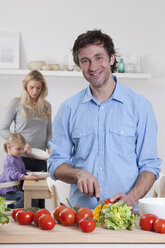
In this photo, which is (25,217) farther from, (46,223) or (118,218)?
(118,218)

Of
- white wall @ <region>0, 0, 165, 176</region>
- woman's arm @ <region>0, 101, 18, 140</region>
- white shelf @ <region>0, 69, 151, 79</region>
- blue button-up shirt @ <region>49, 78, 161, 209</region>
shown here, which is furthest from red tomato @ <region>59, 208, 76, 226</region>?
white wall @ <region>0, 0, 165, 176</region>

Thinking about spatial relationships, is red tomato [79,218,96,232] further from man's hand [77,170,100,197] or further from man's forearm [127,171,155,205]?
man's forearm [127,171,155,205]

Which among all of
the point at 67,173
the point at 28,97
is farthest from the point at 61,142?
the point at 28,97

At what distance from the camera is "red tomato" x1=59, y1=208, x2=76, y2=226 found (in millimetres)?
1439

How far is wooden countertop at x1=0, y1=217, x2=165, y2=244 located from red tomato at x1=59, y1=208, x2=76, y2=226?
0.07m

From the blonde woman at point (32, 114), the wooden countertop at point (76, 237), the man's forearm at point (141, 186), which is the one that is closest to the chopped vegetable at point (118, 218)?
the wooden countertop at point (76, 237)

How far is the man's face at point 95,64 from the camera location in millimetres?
1876

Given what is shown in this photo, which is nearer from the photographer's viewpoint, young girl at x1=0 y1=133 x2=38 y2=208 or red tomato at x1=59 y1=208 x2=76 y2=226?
red tomato at x1=59 y1=208 x2=76 y2=226

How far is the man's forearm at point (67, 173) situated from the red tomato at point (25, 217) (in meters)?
0.36

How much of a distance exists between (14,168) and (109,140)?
8.38 ft

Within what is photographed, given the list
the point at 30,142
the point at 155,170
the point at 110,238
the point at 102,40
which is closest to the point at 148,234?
the point at 110,238

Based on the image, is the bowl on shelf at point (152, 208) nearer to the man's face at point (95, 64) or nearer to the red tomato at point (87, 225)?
the red tomato at point (87, 225)

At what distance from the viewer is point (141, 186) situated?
5.98ft

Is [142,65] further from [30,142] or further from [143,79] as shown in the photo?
[30,142]
